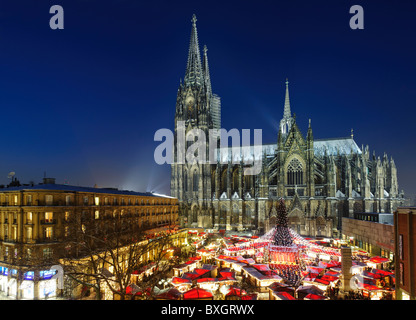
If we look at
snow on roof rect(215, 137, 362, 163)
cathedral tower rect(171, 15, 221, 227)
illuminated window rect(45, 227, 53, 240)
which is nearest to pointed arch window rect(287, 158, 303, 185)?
snow on roof rect(215, 137, 362, 163)

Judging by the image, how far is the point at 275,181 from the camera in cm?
6650

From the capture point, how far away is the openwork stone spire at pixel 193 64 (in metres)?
78.9

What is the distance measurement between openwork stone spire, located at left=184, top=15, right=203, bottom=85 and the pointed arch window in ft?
110

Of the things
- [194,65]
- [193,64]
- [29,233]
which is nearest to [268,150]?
[194,65]

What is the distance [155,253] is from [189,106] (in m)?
45.9

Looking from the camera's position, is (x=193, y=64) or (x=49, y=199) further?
(x=193, y=64)

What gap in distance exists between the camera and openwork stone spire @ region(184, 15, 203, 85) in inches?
3108

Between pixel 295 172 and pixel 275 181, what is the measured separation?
17.1 ft

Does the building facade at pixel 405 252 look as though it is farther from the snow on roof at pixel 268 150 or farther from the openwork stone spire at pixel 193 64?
the openwork stone spire at pixel 193 64

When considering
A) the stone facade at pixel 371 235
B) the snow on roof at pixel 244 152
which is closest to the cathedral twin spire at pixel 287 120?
the snow on roof at pixel 244 152

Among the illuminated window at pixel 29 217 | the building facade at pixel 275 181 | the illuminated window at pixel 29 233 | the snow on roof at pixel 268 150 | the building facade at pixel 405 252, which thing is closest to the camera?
the building facade at pixel 405 252

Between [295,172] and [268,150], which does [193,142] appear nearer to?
[268,150]

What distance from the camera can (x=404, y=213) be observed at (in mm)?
20234
